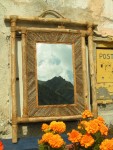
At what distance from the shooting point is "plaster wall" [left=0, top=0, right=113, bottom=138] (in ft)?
8.05

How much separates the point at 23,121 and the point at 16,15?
806mm

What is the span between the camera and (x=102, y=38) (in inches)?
108

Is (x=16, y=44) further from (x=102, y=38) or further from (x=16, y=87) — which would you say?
(x=102, y=38)

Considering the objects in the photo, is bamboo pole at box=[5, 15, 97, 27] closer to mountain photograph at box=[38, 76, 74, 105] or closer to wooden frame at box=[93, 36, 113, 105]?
wooden frame at box=[93, 36, 113, 105]

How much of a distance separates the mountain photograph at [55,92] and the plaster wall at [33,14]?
19cm

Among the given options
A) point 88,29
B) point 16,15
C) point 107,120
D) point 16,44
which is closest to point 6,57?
point 16,44

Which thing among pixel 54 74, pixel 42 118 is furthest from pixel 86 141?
pixel 54 74

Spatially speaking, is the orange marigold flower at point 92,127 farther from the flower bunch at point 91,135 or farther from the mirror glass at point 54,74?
the mirror glass at point 54,74

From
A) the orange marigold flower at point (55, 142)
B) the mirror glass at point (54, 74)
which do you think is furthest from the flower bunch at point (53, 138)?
the mirror glass at point (54, 74)

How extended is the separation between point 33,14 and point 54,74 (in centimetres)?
51

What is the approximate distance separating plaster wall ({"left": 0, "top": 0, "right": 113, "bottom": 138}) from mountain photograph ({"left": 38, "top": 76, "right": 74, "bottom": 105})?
0.19m

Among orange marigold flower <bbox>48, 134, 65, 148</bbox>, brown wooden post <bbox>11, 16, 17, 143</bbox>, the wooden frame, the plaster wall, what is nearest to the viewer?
orange marigold flower <bbox>48, 134, 65, 148</bbox>

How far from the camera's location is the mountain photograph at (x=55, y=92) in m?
2.45

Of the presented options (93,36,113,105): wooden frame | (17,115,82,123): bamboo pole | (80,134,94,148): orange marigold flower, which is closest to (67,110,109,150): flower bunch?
(80,134,94,148): orange marigold flower
